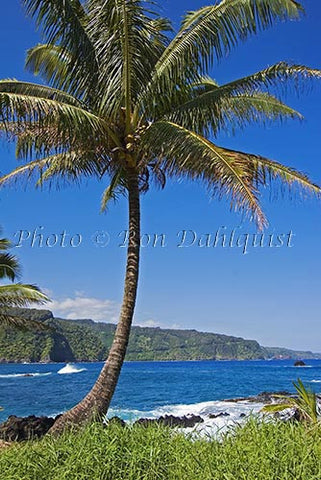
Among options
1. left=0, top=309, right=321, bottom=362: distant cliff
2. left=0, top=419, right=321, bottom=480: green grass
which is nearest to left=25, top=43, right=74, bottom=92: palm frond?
left=0, top=419, right=321, bottom=480: green grass

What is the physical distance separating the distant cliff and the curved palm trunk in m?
62.1

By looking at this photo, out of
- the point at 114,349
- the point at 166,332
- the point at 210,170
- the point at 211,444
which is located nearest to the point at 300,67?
the point at 210,170

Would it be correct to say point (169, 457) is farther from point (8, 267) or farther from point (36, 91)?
point (8, 267)

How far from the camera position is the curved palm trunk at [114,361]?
9.14 m

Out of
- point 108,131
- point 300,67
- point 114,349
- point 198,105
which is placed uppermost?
point 300,67

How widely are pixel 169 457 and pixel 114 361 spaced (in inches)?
160

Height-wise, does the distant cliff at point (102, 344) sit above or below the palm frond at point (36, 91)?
below

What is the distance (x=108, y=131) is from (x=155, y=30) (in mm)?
2699

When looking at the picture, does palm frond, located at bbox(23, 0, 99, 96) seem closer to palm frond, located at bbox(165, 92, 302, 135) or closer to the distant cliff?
palm frond, located at bbox(165, 92, 302, 135)

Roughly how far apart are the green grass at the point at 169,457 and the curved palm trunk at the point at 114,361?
10.1 ft

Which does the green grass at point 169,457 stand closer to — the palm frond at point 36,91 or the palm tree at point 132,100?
the palm tree at point 132,100

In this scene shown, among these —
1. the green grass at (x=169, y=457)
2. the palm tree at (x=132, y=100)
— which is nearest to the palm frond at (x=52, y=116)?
the palm tree at (x=132, y=100)

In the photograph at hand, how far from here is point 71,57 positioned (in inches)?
410

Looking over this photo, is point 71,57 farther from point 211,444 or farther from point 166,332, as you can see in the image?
point 166,332
